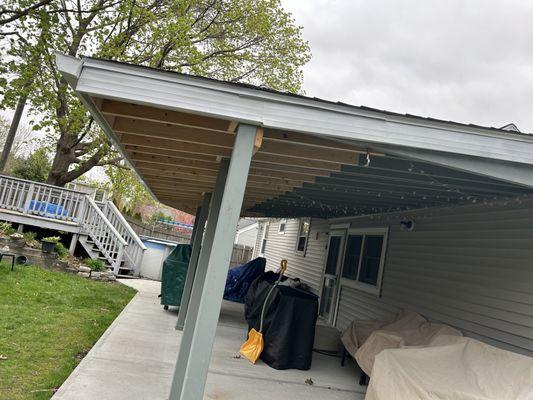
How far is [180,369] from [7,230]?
9442 millimetres

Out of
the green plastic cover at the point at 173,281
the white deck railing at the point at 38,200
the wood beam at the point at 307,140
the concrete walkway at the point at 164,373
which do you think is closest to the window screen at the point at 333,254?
the concrete walkway at the point at 164,373

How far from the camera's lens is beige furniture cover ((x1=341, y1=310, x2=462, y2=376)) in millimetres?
4398

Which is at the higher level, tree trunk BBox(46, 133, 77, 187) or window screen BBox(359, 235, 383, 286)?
tree trunk BBox(46, 133, 77, 187)

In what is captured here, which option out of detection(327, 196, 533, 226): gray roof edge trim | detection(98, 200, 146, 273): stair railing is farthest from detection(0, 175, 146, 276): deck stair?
detection(327, 196, 533, 226): gray roof edge trim

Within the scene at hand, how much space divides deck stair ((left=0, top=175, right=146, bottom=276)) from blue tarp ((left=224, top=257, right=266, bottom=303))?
3075 mm

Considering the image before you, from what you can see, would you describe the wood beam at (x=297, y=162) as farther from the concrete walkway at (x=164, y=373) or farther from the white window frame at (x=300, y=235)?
the white window frame at (x=300, y=235)

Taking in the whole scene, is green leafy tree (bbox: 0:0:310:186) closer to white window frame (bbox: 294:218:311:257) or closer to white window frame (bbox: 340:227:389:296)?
white window frame (bbox: 294:218:311:257)

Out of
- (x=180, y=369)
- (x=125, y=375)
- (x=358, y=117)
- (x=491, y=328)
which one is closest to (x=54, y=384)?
(x=125, y=375)

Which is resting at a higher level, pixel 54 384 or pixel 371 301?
pixel 371 301

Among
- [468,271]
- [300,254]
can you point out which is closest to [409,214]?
[468,271]

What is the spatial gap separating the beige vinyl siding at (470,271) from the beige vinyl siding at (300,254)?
3571 mm

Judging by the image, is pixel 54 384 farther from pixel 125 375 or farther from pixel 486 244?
pixel 486 244

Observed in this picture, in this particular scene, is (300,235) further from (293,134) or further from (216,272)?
(216,272)

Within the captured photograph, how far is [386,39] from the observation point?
27.4m
